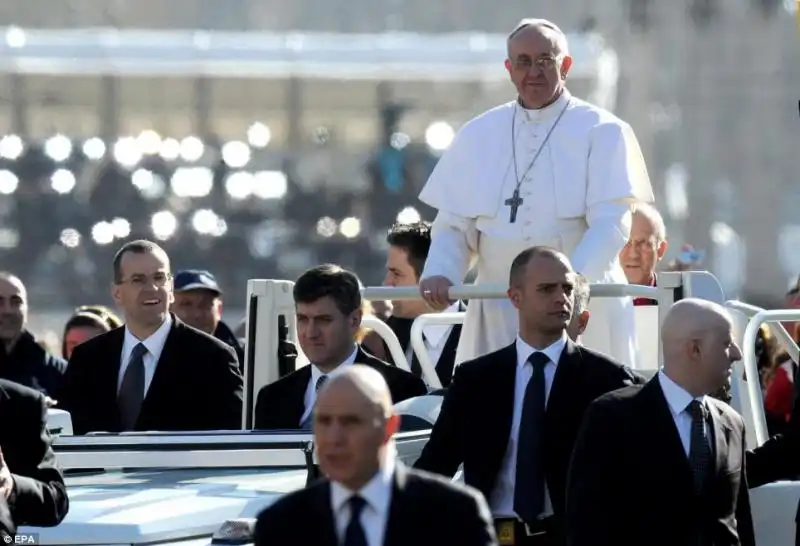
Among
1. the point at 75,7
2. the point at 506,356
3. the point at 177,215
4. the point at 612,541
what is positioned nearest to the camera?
the point at 612,541

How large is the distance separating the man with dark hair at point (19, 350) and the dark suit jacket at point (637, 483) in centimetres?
532

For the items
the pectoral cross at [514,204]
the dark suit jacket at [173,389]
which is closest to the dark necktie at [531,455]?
the pectoral cross at [514,204]

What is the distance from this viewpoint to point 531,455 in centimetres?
590

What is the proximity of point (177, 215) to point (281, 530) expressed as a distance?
76.1 feet

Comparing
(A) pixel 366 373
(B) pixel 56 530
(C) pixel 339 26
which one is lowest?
(B) pixel 56 530

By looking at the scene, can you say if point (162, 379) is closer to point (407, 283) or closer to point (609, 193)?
point (609, 193)

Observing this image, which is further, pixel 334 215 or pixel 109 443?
pixel 334 215

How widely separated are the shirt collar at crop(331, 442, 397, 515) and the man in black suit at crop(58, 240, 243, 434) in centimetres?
339

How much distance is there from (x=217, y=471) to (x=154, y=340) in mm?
1135

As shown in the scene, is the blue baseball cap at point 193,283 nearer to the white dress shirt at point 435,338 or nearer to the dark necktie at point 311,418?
the white dress shirt at point 435,338

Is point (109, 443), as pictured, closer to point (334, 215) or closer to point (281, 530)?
point (281, 530)

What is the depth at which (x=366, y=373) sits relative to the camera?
4242 millimetres

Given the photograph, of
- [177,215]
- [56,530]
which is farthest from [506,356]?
[177,215]

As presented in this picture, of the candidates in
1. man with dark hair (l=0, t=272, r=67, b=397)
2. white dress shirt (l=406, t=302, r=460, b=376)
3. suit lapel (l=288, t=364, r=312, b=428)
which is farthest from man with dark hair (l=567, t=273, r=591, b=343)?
man with dark hair (l=0, t=272, r=67, b=397)
